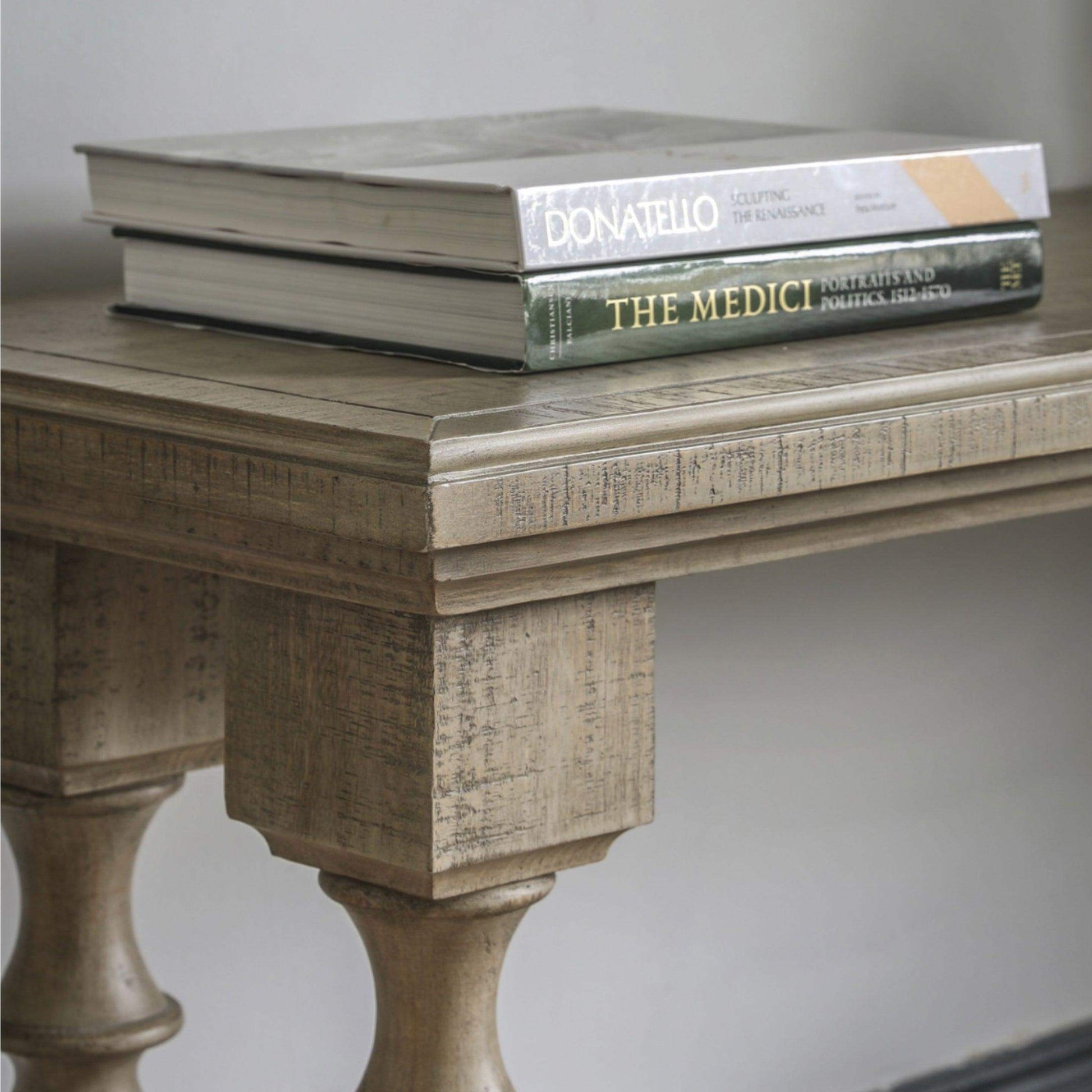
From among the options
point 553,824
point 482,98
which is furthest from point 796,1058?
point 553,824

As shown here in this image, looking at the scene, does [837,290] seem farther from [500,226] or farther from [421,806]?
[421,806]

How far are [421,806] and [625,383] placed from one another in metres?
0.16

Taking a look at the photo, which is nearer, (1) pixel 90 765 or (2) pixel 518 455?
(2) pixel 518 455

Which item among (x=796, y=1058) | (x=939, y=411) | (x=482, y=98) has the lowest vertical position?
(x=796, y=1058)

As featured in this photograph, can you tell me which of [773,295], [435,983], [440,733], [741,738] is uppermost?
[773,295]

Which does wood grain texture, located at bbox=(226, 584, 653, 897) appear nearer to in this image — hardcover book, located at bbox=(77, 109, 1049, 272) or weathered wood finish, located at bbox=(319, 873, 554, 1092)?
weathered wood finish, located at bbox=(319, 873, 554, 1092)

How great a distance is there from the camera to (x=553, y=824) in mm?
587

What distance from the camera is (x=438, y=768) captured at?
0.55 m

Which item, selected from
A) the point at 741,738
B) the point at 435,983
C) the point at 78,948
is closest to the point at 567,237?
the point at 435,983

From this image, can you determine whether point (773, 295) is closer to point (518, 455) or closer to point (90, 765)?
point (518, 455)

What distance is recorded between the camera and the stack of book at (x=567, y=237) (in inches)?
25.0

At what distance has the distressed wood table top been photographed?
1.76 feet

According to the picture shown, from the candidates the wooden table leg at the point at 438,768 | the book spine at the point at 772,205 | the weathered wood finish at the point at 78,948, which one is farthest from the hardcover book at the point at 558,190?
the weathered wood finish at the point at 78,948

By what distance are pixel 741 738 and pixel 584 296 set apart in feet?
2.26
